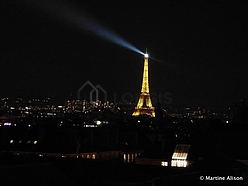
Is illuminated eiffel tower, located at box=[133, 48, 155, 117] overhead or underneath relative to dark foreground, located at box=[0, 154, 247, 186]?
overhead

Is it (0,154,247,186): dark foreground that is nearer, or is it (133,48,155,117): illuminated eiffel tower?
(0,154,247,186): dark foreground

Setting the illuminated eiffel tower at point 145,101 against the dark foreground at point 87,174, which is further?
the illuminated eiffel tower at point 145,101

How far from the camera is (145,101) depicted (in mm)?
136875

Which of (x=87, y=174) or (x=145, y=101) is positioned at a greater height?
(x=145, y=101)

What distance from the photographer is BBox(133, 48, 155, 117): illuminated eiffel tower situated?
446 ft

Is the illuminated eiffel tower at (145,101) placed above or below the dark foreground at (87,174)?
above

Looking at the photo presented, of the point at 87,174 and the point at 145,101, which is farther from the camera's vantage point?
the point at 145,101

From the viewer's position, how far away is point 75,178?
2580 cm

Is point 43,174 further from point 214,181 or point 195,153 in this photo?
point 195,153

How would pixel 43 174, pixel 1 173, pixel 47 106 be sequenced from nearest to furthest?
1. pixel 1 173
2. pixel 43 174
3. pixel 47 106

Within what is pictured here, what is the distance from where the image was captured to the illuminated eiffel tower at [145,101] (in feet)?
446

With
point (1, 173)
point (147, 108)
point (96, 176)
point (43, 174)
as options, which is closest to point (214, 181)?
point (96, 176)

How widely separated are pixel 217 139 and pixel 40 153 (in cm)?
1168

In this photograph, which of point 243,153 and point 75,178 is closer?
point 75,178
